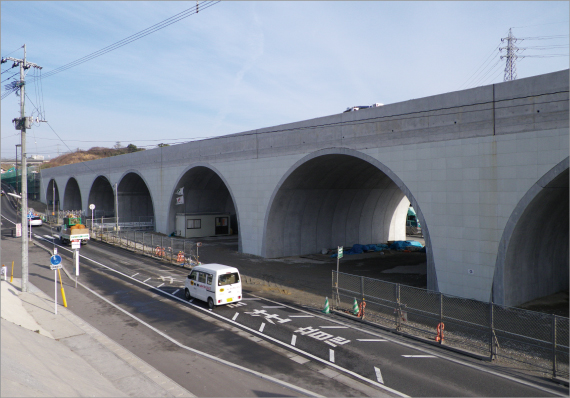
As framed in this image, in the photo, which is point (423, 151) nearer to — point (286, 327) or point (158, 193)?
point (286, 327)

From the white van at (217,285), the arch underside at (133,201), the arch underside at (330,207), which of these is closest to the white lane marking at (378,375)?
the white van at (217,285)

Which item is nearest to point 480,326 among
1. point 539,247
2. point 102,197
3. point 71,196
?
point 539,247

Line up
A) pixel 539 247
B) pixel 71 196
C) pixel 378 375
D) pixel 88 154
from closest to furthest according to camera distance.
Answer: pixel 378 375 < pixel 539 247 < pixel 71 196 < pixel 88 154

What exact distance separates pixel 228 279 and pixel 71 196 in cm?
7192

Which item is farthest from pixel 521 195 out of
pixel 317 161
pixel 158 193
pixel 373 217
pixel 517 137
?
pixel 158 193

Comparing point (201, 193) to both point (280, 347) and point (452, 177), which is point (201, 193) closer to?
point (452, 177)

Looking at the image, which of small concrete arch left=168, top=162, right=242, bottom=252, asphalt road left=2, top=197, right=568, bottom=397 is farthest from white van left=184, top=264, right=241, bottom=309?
small concrete arch left=168, top=162, right=242, bottom=252

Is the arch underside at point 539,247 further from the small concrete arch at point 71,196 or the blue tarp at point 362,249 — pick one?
the small concrete arch at point 71,196

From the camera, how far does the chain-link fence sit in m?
11.7

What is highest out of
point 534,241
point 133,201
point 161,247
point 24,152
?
point 24,152

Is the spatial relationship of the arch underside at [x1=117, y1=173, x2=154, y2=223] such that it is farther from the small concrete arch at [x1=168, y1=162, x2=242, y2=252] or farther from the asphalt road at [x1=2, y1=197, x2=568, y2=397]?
the asphalt road at [x1=2, y1=197, x2=568, y2=397]

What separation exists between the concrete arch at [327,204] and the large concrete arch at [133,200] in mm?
30272

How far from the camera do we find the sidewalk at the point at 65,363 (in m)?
8.22

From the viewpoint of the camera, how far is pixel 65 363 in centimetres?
1072
